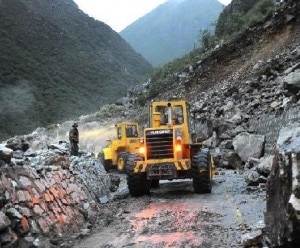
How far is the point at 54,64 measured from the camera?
7431 cm

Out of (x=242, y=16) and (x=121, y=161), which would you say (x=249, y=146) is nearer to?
(x=121, y=161)

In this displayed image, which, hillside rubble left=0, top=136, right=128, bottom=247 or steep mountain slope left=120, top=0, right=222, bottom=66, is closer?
hillside rubble left=0, top=136, right=128, bottom=247

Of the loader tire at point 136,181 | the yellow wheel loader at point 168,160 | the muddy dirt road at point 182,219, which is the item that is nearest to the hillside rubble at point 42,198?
the muddy dirt road at point 182,219

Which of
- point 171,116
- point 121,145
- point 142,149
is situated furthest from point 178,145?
point 121,145

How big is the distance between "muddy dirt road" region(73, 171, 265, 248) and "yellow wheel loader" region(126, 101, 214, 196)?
0.39 metres

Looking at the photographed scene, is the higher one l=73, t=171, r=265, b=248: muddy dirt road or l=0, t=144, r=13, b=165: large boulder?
l=0, t=144, r=13, b=165: large boulder

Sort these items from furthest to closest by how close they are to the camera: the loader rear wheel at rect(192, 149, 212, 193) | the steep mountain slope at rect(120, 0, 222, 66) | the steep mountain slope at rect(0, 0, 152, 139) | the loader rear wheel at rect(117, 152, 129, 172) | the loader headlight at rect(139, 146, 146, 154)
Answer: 1. the steep mountain slope at rect(120, 0, 222, 66)
2. the steep mountain slope at rect(0, 0, 152, 139)
3. the loader rear wheel at rect(117, 152, 129, 172)
4. the loader headlight at rect(139, 146, 146, 154)
5. the loader rear wheel at rect(192, 149, 212, 193)

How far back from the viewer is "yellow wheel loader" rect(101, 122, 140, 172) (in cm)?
2245

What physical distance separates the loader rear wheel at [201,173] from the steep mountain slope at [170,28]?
130 m

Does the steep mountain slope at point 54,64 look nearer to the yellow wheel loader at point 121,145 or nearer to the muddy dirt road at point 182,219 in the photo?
the yellow wheel loader at point 121,145

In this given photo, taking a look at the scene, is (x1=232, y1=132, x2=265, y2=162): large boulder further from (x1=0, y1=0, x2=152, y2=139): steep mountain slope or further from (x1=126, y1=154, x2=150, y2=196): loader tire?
(x1=0, y1=0, x2=152, y2=139): steep mountain slope

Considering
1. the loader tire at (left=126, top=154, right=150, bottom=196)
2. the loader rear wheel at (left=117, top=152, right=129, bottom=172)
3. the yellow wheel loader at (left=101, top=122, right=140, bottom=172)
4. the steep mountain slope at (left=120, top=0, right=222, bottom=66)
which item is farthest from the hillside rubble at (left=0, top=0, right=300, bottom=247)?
the steep mountain slope at (left=120, top=0, right=222, bottom=66)

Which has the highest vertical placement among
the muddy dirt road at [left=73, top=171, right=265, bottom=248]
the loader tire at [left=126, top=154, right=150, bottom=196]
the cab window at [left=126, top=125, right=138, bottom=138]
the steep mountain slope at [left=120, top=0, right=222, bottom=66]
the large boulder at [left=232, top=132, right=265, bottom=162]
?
the steep mountain slope at [left=120, top=0, right=222, bottom=66]

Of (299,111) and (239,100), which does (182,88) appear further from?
(299,111)
